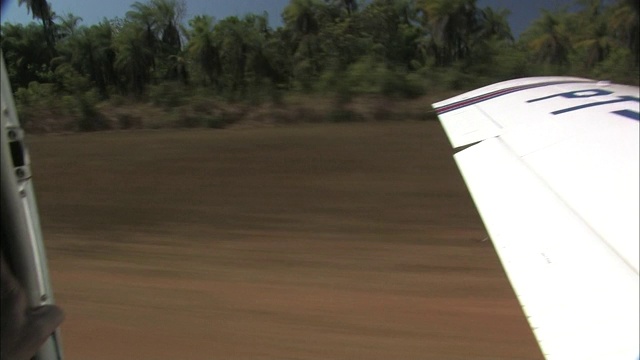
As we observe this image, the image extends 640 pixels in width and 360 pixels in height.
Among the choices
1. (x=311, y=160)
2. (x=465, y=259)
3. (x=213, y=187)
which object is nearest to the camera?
(x=465, y=259)

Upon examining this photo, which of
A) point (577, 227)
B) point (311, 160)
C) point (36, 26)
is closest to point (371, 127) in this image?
point (311, 160)

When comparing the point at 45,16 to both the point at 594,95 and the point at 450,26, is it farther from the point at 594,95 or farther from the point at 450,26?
the point at 594,95

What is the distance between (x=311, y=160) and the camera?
9.70 m

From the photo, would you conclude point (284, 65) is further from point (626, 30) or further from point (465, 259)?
point (465, 259)

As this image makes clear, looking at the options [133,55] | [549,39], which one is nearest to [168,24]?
[133,55]

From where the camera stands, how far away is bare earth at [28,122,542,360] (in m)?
3.86

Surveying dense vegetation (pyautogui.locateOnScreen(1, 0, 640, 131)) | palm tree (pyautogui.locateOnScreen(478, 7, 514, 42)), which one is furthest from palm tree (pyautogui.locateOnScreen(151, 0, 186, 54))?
palm tree (pyautogui.locateOnScreen(478, 7, 514, 42))

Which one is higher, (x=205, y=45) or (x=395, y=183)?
(x=205, y=45)

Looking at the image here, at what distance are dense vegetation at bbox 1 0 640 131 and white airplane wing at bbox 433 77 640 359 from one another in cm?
1094

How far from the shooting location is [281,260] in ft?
17.5

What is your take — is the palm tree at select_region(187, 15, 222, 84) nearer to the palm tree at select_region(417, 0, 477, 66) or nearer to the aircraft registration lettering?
the palm tree at select_region(417, 0, 477, 66)

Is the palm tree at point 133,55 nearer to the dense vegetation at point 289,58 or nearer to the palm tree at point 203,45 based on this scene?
the dense vegetation at point 289,58

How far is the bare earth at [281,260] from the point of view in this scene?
3.86 metres

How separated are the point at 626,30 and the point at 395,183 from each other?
12625mm
